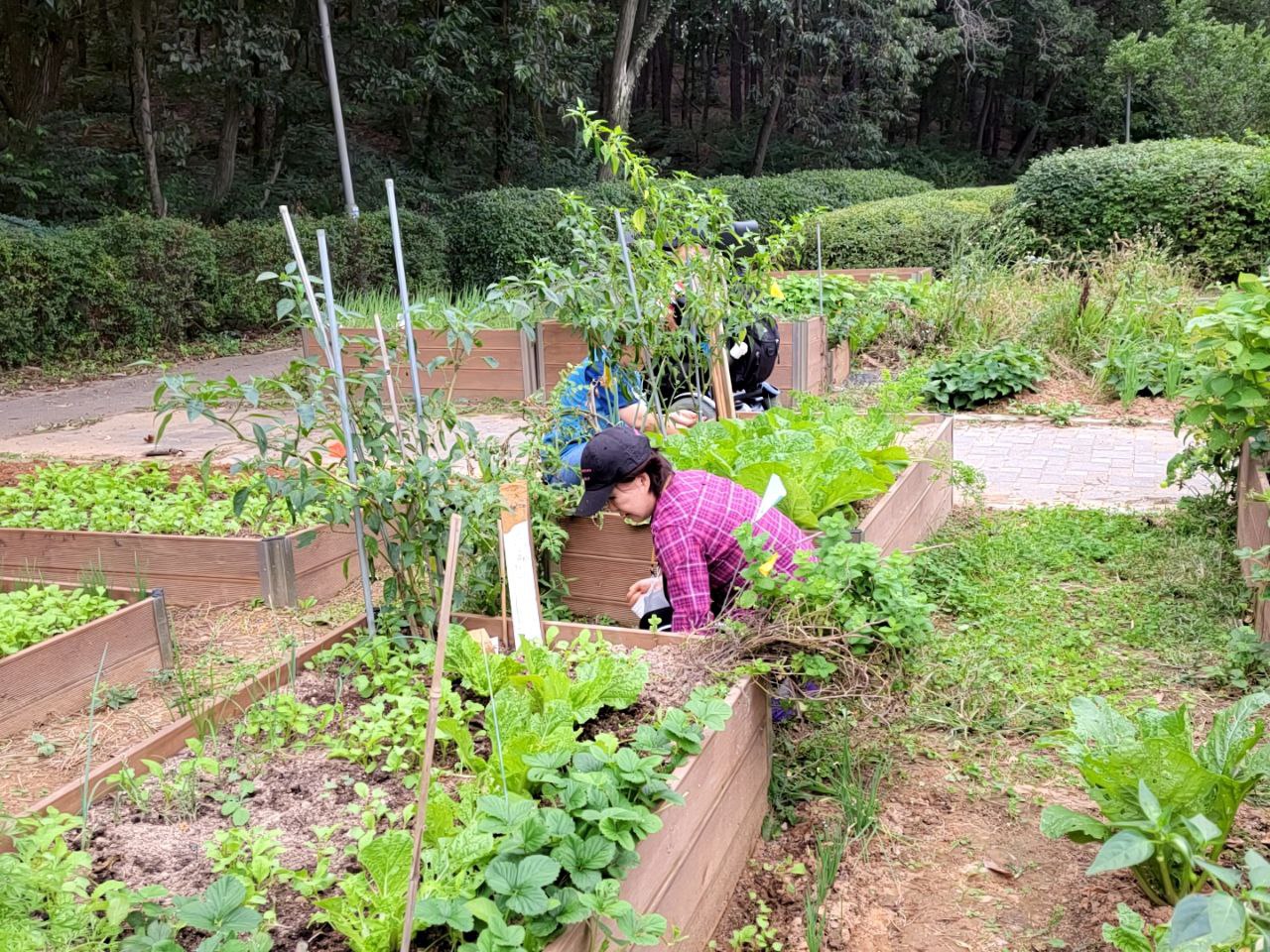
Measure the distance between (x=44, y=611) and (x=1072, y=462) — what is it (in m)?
5.98

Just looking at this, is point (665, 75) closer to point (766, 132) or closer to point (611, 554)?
point (766, 132)

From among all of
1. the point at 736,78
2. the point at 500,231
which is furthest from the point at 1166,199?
the point at 736,78

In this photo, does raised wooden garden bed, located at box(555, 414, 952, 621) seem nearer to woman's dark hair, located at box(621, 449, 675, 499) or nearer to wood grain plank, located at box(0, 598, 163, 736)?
woman's dark hair, located at box(621, 449, 675, 499)

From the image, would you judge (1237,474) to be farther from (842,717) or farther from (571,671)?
(571,671)

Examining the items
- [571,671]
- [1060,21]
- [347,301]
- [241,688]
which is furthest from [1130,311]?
[1060,21]

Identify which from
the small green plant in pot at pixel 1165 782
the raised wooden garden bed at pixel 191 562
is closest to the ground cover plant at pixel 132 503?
the raised wooden garden bed at pixel 191 562

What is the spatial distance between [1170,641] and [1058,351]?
18.9ft

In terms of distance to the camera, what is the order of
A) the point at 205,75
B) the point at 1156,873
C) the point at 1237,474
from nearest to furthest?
the point at 1156,873 → the point at 1237,474 → the point at 205,75

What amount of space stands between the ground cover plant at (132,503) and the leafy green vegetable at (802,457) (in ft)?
5.73

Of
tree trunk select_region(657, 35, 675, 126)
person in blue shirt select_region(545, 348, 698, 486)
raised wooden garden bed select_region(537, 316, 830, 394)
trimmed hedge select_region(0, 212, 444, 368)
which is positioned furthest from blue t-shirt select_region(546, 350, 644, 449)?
tree trunk select_region(657, 35, 675, 126)

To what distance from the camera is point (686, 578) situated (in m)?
3.28

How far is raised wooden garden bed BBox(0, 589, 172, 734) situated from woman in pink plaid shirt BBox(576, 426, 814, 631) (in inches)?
73.3

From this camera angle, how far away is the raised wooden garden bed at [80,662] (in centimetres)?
360

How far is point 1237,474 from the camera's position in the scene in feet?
16.9
